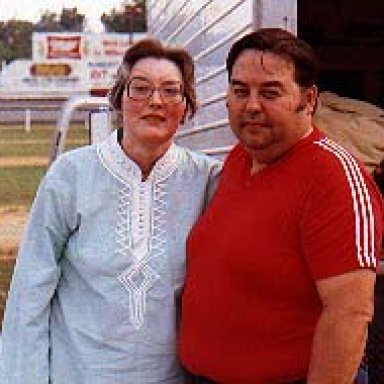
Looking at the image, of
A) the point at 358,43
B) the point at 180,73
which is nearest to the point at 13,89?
the point at 358,43

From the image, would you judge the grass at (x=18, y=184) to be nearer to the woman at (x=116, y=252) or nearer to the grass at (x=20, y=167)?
the grass at (x=20, y=167)

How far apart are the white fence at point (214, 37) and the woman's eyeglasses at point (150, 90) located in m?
0.74

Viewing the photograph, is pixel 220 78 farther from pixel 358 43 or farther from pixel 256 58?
pixel 256 58

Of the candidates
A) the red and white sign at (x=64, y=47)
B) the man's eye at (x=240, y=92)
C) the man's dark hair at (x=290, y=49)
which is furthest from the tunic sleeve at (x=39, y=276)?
the red and white sign at (x=64, y=47)

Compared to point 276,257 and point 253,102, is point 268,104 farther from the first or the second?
point 276,257

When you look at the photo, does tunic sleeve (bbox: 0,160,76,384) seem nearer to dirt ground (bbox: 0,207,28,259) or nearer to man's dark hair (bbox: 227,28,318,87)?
man's dark hair (bbox: 227,28,318,87)

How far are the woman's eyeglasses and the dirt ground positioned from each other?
8.89 meters

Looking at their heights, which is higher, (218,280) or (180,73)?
(180,73)

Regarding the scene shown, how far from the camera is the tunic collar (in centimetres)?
273

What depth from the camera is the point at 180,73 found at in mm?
2779

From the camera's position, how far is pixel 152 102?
269 cm

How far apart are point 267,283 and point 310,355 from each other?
183mm

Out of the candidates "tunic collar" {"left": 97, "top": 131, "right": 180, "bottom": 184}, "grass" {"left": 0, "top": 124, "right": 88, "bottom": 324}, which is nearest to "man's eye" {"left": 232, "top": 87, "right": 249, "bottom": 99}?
"tunic collar" {"left": 97, "top": 131, "right": 180, "bottom": 184}

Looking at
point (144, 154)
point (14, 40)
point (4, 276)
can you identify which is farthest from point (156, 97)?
point (14, 40)
